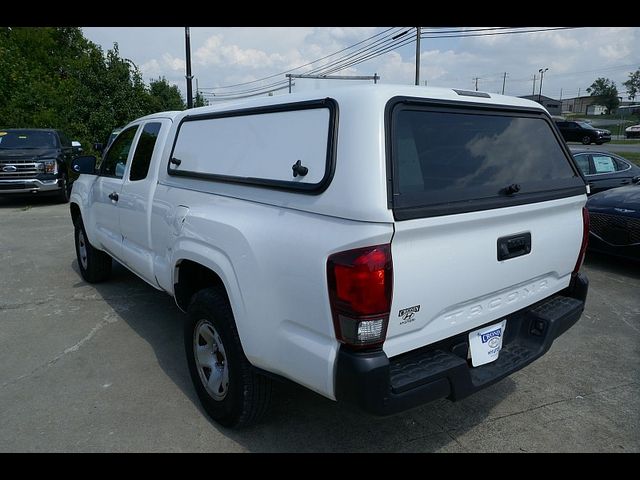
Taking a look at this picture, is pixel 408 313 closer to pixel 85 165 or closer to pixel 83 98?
pixel 85 165

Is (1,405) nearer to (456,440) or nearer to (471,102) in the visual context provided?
(456,440)

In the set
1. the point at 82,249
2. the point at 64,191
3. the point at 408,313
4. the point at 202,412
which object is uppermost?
the point at 408,313

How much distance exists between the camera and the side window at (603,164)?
863 centimetres

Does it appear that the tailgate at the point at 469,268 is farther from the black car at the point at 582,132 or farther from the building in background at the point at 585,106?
the building in background at the point at 585,106

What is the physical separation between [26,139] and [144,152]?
9.98 meters

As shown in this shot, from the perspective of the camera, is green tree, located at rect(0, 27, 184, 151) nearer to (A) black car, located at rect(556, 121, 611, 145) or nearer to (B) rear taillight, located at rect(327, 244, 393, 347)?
(B) rear taillight, located at rect(327, 244, 393, 347)

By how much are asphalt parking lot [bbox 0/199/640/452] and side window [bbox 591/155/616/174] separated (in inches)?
175

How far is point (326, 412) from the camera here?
10.3 ft

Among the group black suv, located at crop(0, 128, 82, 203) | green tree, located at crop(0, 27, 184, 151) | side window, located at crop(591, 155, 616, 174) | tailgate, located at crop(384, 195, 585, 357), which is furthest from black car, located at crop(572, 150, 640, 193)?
green tree, located at crop(0, 27, 184, 151)

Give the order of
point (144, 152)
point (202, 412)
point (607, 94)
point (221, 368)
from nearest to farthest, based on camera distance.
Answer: point (221, 368) < point (202, 412) < point (144, 152) < point (607, 94)

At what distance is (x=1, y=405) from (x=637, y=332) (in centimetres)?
504

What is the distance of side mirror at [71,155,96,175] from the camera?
5.05 meters

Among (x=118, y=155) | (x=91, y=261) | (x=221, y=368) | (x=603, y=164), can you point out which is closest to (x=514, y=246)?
(x=221, y=368)

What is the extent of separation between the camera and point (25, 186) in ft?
36.9
